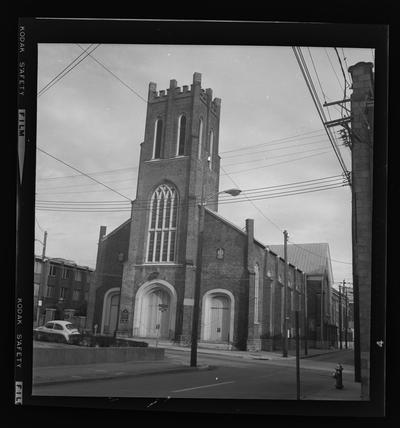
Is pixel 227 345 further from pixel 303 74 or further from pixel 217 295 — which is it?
pixel 303 74

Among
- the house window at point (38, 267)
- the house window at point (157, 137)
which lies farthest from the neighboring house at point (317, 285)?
the house window at point (38, 267)

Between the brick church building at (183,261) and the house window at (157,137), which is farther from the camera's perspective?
the house window at (157,137)

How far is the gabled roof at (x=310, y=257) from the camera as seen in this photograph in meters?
3.97

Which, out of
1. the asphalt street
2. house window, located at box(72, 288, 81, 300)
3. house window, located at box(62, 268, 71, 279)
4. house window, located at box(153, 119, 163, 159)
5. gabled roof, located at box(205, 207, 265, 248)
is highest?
house window, located at box(153, 119, 163, 159)

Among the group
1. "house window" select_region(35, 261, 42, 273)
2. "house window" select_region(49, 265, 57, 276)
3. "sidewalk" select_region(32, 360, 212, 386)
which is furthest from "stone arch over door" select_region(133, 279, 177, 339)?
"house window" select_region(35, 261, 42, 273)

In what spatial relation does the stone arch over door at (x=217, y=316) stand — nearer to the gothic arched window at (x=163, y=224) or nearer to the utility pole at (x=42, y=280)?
the gothic arched window at (x=163, y=224)

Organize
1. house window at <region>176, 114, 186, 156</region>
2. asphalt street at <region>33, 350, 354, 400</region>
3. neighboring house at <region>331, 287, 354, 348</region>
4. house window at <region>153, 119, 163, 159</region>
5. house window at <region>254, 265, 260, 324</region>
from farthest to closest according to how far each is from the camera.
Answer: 1. house window at <region>176, 114, 186, 156</region>
2. house window at <region>153, 119, 163, 159</region>
3. house window at <region>254, 265, 260, 324</region>
4. neighboring house at <region>331, 287, 354, 348</region>
5. asphalt street at <region>33, 350, 354, 400</region>

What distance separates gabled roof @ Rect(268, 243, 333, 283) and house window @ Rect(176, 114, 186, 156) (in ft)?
3.87

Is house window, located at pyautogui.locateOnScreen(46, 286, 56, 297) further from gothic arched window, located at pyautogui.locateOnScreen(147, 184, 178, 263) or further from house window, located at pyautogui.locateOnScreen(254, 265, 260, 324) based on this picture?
house window, located at pyautogui.locateOnScreen(254, 265, 260, 324)

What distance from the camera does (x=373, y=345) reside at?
12.3 feet

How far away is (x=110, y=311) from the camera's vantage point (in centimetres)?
408

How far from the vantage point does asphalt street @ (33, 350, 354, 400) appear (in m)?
3.76

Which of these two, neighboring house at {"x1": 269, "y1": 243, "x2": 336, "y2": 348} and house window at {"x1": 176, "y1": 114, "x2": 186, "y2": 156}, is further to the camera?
house window at {"x1": 176, "y1": 114, "x2": 186, "y2": 156}

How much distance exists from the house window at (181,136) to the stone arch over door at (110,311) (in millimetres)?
1328
